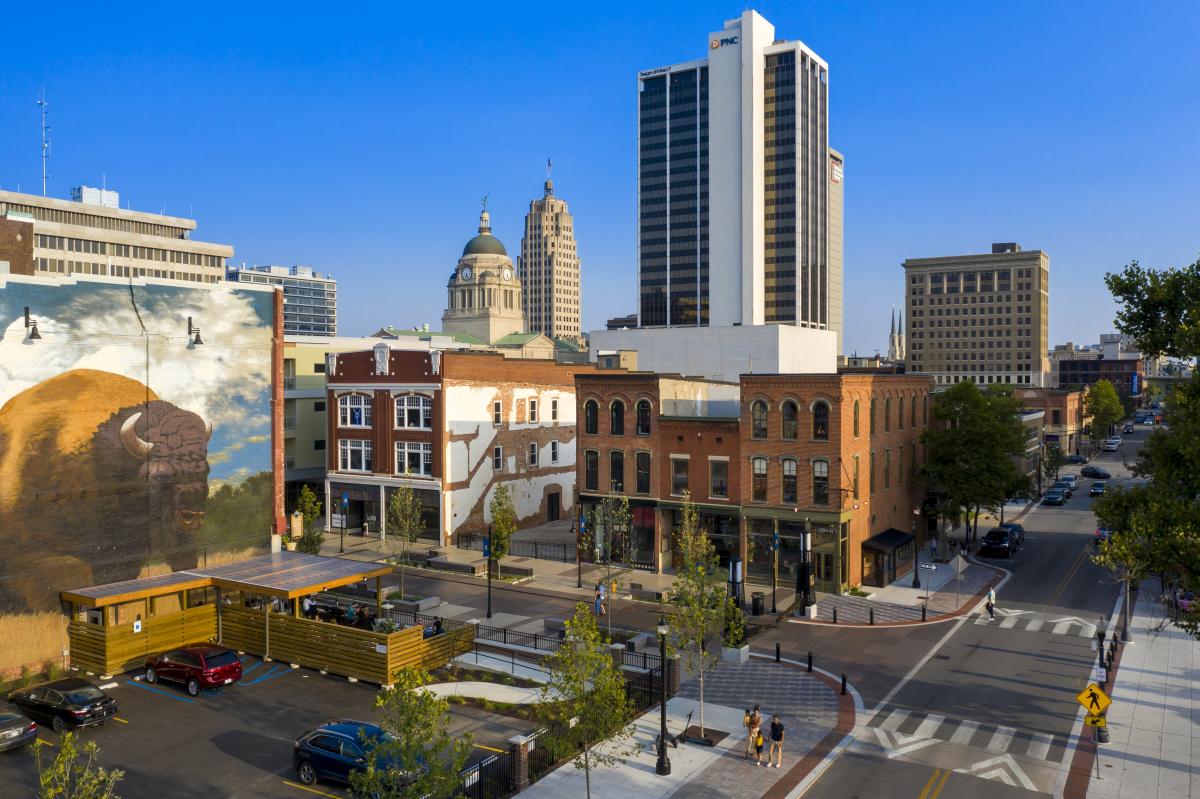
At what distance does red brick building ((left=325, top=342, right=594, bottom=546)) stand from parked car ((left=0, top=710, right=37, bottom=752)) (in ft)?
116

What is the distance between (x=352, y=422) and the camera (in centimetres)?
6512

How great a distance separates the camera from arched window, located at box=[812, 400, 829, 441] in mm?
46906

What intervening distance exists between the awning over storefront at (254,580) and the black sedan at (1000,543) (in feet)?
135

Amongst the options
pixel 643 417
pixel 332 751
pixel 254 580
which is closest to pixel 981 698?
pixel 332 751

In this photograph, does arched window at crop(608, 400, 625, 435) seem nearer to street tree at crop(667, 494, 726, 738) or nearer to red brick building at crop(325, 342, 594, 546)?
red brick building at crop(325, 342, 594, 546)

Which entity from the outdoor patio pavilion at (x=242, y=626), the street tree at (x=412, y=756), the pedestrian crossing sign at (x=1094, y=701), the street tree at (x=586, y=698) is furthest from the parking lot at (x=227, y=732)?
the pedestrian crossing sign at (x=1094, y=701)

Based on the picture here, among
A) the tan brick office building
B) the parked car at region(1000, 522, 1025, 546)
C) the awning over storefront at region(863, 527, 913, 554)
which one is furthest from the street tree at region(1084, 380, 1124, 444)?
the tan brick office building

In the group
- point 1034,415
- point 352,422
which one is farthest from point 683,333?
point 352,422

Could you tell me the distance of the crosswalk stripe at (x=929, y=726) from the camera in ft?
91.7

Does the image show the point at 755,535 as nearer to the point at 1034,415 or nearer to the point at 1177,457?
the point at 1177,457

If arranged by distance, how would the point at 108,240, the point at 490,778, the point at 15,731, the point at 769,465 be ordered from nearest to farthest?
the point at 490,778, the point at 15,731, the point at 769,465, the point at 108,240

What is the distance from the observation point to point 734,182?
178625 mm

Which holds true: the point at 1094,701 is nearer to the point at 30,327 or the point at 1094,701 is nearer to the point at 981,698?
the point at 981,698

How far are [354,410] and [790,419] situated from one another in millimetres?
33642
